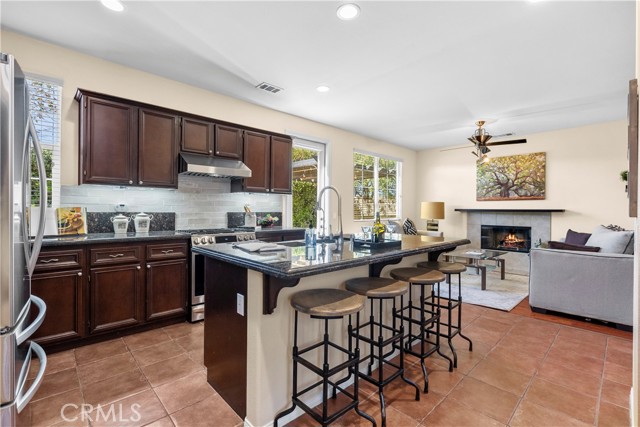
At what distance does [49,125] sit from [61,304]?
1.74 m

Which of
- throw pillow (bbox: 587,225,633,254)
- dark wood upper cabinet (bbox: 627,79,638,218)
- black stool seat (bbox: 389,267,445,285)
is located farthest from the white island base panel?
throw pillow (bbox: 587,225,633,254)

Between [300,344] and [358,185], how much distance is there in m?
4.90

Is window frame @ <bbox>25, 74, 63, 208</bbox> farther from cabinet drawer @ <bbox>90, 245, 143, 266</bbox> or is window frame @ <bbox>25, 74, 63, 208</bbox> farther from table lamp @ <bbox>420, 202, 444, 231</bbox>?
table lamp @ <bbox>420, 202, 444, 231</bbox>

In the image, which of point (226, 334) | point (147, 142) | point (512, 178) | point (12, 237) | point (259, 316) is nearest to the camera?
point (12, 237)

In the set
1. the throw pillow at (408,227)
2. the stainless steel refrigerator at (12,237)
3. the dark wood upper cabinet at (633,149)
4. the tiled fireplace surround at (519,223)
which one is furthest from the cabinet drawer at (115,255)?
the tiled fireplace surround at (519,223)

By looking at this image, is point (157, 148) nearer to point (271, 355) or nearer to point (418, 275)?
point (271, 355)

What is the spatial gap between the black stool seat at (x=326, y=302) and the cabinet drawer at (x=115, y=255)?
204 cm

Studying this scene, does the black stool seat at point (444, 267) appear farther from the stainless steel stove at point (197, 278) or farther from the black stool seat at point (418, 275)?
the stainless steel stove at point (197, 278)

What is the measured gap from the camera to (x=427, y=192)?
793cm

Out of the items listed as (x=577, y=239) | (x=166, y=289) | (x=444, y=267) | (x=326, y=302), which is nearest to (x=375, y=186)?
(x=577, y=239)

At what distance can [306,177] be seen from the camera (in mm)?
5715

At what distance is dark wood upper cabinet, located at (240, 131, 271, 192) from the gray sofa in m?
3.66

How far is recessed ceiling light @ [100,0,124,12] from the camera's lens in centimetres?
237

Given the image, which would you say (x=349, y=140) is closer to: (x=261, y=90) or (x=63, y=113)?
(x=261, y=90)
